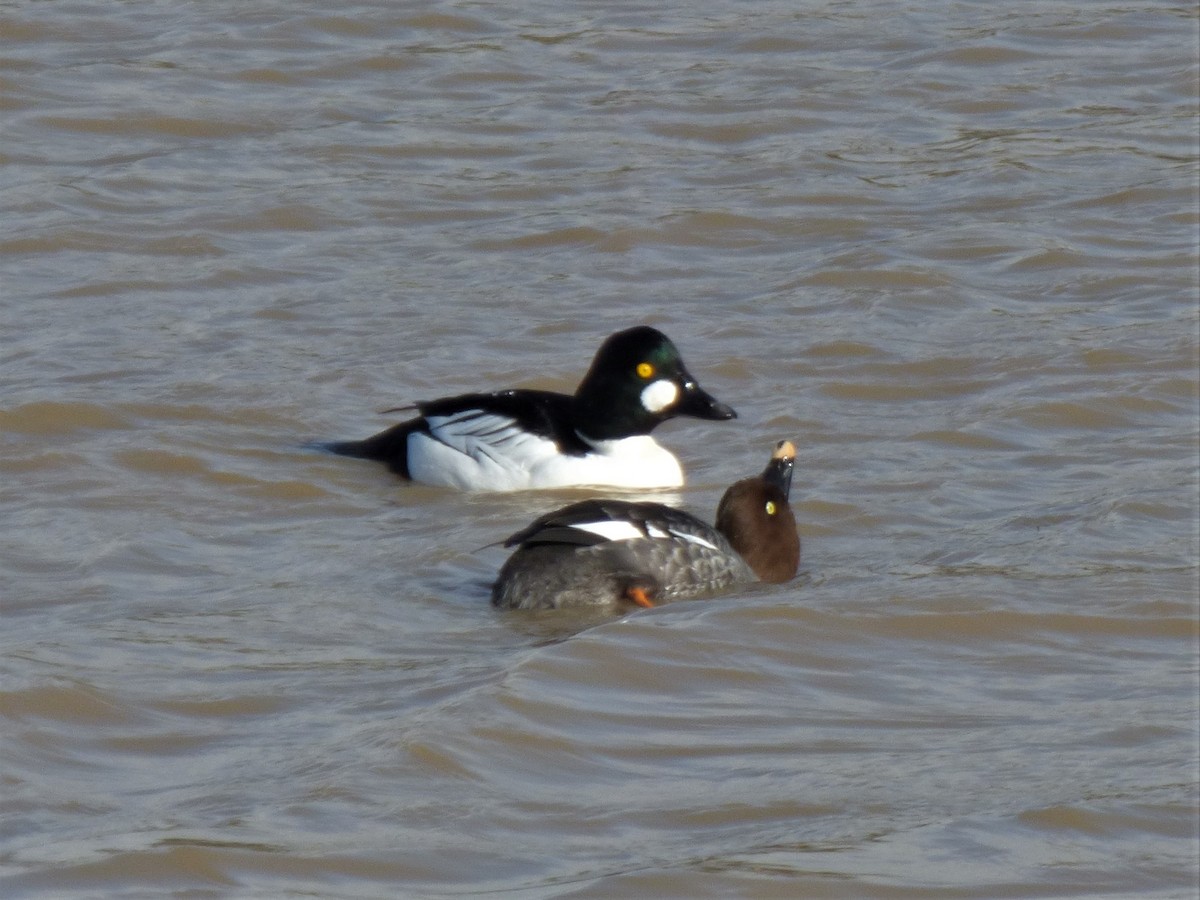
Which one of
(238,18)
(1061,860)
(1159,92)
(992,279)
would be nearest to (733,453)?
(992,279)

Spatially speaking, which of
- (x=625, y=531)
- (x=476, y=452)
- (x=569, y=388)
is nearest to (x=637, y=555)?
(x=625, y=531)

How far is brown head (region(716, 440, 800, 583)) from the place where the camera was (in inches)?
319

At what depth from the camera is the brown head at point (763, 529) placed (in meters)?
8.09

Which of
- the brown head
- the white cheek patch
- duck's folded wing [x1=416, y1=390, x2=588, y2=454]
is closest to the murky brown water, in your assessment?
the brown head

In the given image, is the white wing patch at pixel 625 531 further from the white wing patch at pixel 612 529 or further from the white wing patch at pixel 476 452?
the white wing patch at pixel 476 452

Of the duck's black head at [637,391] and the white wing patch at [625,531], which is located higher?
the duck's black head at [637,391]

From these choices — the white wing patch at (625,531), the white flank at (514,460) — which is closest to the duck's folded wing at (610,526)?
the white wing patch at (625,531)

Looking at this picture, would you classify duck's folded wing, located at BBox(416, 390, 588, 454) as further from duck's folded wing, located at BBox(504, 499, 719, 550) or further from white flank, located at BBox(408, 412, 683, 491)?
duck's folded wing, located at BBox(504, 499, 719, 550)

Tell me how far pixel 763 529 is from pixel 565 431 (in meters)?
1.97

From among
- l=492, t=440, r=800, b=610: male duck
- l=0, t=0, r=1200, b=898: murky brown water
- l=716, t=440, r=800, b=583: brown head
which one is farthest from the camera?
l=716, t=440, r=800, b=583: brown head

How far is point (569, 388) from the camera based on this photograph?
35.9 ft

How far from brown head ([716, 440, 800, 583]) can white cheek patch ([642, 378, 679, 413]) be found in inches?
59.1

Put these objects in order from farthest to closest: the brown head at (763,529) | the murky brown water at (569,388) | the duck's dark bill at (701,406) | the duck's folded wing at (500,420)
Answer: the duck's dark bill at (701,406)
the duck's folded wing at (500,420)
the brown head at (763,529)
the murky brown water at (569,388)

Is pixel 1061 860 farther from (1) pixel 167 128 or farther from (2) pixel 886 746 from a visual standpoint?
(1) pixel 167 128
